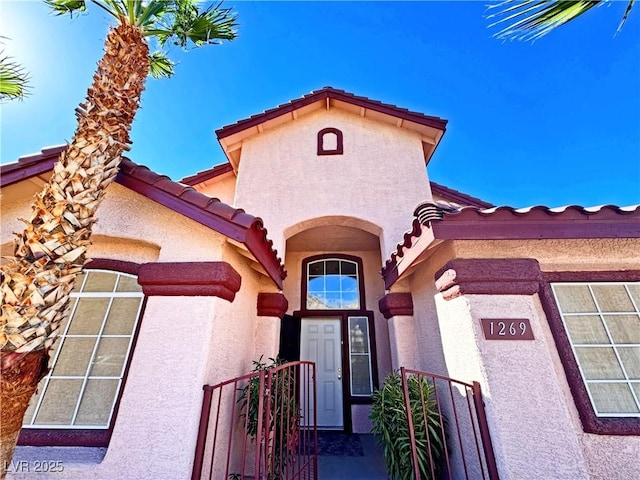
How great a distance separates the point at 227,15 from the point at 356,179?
3.82m

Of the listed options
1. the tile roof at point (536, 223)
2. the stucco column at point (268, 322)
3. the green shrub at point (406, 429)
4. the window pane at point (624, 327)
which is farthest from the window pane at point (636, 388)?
the stucco column at point (268, 322)

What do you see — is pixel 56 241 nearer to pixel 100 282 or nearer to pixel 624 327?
pixel 100 282

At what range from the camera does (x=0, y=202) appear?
13.0ft

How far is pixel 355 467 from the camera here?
4.66 metres

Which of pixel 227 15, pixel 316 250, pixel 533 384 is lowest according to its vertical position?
pixel 533 384

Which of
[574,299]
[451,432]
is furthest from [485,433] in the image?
[574,299]

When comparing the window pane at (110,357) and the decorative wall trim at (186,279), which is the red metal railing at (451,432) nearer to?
the decorative wall trim at (186,279)

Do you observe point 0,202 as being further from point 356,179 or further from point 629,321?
point 629,321

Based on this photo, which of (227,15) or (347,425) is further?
(347,425)

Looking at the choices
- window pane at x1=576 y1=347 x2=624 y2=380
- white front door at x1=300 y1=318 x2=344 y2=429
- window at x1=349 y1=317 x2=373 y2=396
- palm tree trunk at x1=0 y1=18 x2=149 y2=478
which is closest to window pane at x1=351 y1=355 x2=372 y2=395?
window at x1=349 y1=317 x2=373 y2=396

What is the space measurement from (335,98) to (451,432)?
24.8 feet

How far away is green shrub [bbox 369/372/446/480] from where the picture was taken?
3816 millimetres

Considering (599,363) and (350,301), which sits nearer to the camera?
(599,363)

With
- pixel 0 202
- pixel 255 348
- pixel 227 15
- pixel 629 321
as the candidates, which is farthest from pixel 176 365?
pixel 629 321
